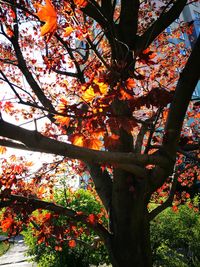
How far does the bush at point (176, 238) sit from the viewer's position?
7863 mm

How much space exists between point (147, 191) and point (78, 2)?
2.58 metres

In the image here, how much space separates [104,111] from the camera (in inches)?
108

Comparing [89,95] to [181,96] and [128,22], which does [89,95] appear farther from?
[128,22]

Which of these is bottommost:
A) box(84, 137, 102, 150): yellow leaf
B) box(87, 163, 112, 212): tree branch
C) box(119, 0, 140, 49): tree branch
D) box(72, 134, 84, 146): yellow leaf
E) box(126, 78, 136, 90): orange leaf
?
box(84, 137, 102, 150): yellow leaf

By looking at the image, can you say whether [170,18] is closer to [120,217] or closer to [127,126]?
[127,126]

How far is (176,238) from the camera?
8.87 m

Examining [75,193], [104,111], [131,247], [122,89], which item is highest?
[75,193]

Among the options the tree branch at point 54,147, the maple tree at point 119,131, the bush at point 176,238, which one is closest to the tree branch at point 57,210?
Answer: the maple tree at point 119,131

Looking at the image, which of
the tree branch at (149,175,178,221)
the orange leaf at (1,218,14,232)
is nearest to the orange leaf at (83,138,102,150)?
the tree branch at (149,175,178,221)

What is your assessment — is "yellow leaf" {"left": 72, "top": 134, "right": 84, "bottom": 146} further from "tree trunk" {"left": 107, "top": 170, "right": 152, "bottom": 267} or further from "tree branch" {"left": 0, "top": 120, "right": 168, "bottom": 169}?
"tree trunk" {"left": 107, "top": 170, "right": 152, "bottom": 267}

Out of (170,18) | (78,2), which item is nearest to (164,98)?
(78,2)

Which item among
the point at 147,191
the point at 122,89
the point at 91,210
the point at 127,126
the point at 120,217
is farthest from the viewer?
the point at 91,210

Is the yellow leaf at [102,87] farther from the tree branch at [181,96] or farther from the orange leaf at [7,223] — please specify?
the orange leaf at [7,223]

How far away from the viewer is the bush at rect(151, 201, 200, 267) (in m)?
7.86
